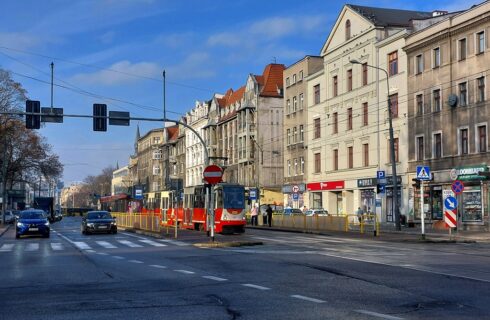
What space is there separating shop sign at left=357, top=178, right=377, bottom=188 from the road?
29348 millimetres

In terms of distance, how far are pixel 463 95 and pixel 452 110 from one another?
1.35 metres

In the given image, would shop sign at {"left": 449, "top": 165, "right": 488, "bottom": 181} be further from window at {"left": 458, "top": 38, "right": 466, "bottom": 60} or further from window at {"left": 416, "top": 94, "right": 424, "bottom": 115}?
window at {"left": 458, "top": 38, "right": 466, "bottom": 60}

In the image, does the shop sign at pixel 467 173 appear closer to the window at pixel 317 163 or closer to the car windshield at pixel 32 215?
the window at pixel 317 163

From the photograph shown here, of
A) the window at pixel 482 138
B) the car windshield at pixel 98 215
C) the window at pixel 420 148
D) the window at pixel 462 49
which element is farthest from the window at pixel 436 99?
the car windshield at pixel 98 215

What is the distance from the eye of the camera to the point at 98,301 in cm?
1037

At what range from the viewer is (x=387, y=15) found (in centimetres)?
5300

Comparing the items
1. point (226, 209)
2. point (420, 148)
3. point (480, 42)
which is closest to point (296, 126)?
point (420, 148)

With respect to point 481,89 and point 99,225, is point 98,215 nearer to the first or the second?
point 99,225

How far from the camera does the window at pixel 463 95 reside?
39.2 metres

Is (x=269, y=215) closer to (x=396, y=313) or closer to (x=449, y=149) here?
(x=449, y=149)

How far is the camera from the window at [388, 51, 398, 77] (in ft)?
153

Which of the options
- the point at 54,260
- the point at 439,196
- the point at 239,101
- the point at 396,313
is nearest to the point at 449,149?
the point at 439,196

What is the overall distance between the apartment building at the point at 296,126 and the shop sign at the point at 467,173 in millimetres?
22827

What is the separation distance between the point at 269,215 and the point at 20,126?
1215 inches
